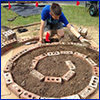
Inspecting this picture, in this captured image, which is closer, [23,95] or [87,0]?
[23,95]

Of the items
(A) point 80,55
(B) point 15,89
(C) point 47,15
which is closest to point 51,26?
(C) point 47,15

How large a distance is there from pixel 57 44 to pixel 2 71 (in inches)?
80.5

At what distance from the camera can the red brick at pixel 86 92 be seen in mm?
2878

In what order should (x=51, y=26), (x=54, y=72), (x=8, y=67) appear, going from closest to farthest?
1. (x=54, y=72)
2. (x=8, y=67)
3. (x=51, y=26)

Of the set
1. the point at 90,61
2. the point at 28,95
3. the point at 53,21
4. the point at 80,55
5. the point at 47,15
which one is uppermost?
the point at 47,15

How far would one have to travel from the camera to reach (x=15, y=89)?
3.05 m

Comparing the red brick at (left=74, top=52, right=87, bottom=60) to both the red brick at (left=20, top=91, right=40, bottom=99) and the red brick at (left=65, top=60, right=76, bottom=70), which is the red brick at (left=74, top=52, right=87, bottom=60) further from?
the red brick at (left=20, top=91, right=40, bottom=99)

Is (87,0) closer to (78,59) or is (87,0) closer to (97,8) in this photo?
(97,8)

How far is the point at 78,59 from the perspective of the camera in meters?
4.03

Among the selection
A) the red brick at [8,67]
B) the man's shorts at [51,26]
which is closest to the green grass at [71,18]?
the man's shorts at [51,26]

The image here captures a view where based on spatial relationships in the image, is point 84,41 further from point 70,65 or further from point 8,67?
point 8,67

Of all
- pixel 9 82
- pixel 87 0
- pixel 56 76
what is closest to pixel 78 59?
pixel 56 76

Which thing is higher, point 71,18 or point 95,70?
point 71,18

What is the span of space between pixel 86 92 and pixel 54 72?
0.97 meters
